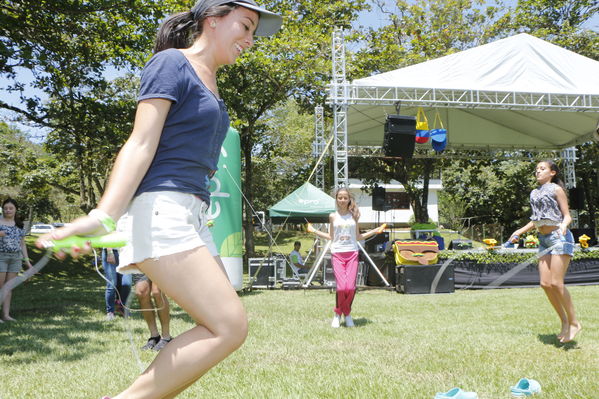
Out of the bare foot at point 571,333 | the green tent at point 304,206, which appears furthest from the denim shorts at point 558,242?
the green tent at point 304,206

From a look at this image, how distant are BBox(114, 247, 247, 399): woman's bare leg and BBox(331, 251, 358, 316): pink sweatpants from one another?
17.3 ft

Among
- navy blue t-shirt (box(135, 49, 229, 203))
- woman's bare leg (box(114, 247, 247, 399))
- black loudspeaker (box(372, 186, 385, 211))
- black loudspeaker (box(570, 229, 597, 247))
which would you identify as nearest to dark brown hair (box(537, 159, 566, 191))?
navy blue t-shirt (box(135, 49, 229, 203))

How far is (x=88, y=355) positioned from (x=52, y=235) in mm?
4075

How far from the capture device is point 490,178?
115ft

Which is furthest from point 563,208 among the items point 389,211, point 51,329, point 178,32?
point 389,211

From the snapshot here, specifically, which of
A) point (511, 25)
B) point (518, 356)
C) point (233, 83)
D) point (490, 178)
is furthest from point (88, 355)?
point (490, 178)

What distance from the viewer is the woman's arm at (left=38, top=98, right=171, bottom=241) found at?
1629 mm

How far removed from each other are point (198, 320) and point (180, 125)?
2.07 ft

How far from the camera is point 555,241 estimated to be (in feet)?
17.8

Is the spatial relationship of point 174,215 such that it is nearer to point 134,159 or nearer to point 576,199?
point 134,159

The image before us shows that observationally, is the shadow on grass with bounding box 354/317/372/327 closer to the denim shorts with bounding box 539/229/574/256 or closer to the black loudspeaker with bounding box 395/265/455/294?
the denim shorts with bounding box 539/229/574/256

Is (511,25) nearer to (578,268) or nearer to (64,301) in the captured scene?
(578,268)

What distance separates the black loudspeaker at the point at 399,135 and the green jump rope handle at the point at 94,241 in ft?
41.7

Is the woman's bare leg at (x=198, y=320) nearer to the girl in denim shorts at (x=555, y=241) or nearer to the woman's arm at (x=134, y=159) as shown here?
the woman's arm at (x=134, y=159)
